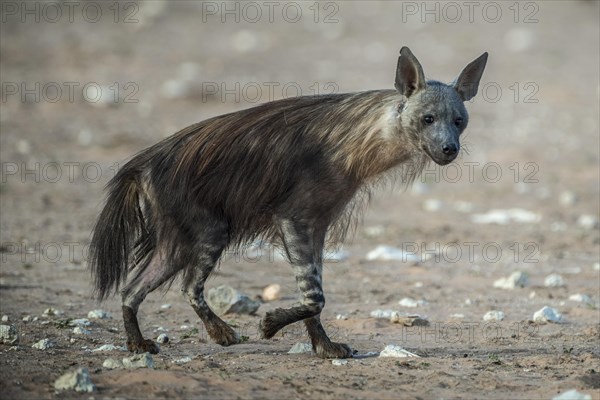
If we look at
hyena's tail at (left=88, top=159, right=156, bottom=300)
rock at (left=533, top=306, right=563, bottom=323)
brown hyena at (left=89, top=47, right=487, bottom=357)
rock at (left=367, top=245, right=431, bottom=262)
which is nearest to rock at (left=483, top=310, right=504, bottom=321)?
rock at (left=533, top=306, right=563, bottom=323)

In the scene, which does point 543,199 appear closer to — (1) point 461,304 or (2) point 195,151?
(1) point 461,304

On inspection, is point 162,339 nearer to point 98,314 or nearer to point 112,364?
point 98,314

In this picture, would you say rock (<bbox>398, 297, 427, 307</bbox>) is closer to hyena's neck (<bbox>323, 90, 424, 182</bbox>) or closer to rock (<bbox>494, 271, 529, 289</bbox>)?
rock (<bbox>494, 271, 529, 289</bbox>)

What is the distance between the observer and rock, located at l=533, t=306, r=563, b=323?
7.30 meters

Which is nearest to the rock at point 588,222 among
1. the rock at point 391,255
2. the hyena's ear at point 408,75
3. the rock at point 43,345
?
the rock at point 391,255

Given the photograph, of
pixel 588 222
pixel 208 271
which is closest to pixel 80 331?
pixel 208 271

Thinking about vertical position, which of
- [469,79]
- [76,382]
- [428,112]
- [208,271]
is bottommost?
[76,382]

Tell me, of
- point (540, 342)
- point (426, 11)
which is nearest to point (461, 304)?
point (540, 342)

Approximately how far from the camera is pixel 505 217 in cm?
1134

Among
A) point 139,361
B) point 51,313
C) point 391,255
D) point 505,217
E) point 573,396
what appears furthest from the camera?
point 505,217

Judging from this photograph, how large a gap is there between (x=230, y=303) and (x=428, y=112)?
203 cm

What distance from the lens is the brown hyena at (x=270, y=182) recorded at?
241 inches

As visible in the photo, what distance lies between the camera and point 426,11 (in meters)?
23.3

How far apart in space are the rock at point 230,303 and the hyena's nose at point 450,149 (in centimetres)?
199
